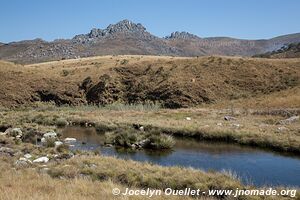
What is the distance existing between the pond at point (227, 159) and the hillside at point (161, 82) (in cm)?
3156

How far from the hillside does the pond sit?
31.6 metres

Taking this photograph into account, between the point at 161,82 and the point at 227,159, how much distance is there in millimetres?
43736

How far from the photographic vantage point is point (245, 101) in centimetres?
5828

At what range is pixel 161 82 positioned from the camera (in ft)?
229

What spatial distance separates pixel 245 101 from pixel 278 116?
16.6 m

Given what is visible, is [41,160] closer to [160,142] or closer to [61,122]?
[160,142]

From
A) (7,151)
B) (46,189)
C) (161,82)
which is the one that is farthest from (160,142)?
(161,82)

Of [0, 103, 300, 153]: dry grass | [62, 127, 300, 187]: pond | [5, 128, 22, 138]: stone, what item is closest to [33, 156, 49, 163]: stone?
[62, 127, 300, 187]: pond

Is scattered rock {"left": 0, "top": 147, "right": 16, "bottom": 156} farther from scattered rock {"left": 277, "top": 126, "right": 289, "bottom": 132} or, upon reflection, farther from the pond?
scattered rock {"left": 277, "top": 126, "right": 289, "bottom": 132}

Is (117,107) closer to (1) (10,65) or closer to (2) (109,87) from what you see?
(2) (109,87)

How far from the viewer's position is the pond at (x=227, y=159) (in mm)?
21703

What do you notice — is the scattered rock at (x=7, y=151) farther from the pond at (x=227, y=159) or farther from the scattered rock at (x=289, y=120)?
the scattered rock at (x=289, y=120)

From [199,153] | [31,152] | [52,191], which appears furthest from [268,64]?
[52,191]

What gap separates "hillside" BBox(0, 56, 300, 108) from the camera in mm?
64062
